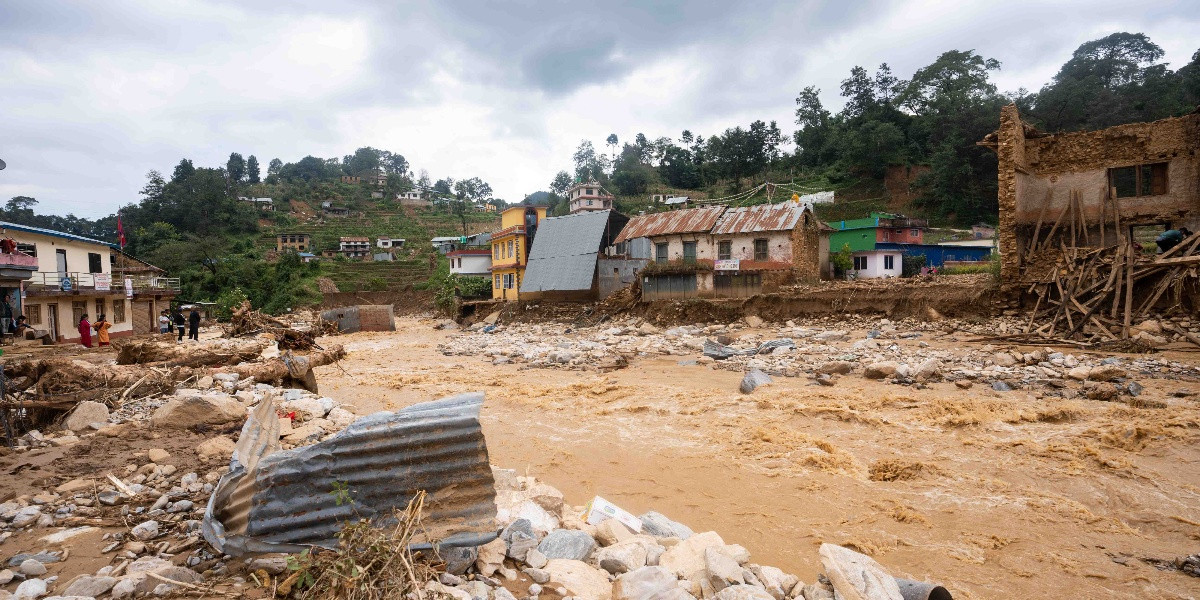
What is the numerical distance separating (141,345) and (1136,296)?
2300 centimetres

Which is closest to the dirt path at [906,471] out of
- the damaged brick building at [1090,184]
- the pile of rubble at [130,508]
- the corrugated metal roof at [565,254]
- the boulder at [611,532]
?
the boulder at [611,532]

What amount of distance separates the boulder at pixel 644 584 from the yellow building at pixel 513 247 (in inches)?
1165

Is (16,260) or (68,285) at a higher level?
(16,260)

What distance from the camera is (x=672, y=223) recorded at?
28094 millimetres

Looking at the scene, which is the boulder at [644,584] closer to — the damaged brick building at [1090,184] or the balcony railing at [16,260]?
the damaged brick building at [1090,184]

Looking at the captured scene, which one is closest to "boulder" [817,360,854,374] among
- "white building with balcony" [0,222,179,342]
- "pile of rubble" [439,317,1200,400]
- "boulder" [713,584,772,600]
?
"pile of rubble" [439,317,1200,400]

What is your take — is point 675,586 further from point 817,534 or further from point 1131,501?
point 1131,501

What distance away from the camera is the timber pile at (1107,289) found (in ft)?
42.7

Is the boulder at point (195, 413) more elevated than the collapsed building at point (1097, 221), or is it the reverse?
the collapsed building at point (1097, 221)

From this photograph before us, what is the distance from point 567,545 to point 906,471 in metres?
5.07

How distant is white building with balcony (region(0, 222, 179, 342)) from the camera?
68.8 feet

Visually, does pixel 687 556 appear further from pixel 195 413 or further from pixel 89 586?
pixel 195 413

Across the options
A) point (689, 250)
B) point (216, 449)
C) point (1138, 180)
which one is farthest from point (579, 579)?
point (689, 250)

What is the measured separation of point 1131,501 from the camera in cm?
591
